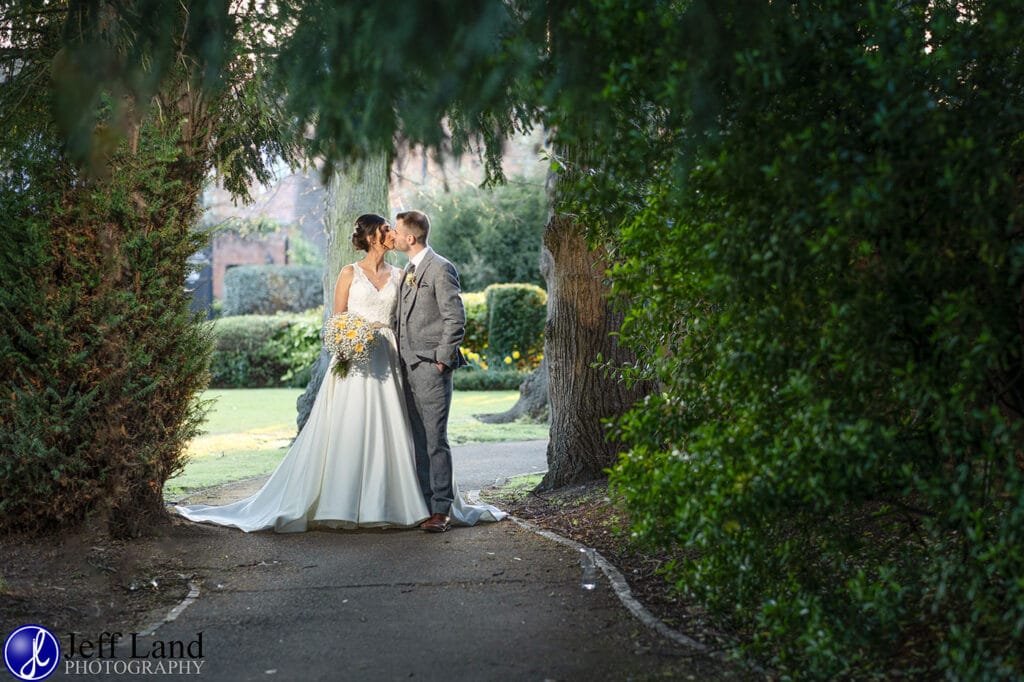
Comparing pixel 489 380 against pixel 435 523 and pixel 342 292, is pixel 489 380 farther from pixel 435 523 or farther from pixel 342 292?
pixel 435 523

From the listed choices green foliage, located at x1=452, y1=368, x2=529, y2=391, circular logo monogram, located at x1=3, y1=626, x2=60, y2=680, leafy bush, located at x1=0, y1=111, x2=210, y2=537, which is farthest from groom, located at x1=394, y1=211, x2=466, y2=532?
green foliage, located at x1=452, y1=368, x2=529, y2=391

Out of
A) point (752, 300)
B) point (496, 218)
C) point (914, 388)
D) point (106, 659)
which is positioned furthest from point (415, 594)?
point (496, 218)

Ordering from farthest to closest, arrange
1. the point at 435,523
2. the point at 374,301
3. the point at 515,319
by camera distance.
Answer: the point at 515,319, the point at 374,301, the point at 435,523

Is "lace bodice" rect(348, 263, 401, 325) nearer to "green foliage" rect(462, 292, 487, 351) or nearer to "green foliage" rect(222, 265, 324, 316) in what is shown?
"green foliage" rect(462, 292, 487, 351)

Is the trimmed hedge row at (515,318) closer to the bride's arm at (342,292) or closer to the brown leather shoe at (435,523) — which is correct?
the bride's arm at (342,292)

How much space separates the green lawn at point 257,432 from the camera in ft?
37.3

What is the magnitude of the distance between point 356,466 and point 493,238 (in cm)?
1984

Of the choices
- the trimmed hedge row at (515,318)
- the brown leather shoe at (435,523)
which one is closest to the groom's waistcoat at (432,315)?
the brown leather shoe at (435,523)

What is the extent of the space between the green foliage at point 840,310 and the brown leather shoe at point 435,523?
3.13 m

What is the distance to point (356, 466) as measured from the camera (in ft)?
24.7

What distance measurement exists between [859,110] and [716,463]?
55.7 inches

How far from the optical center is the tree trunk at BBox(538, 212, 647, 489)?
859 cm

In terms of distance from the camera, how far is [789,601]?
13.6 ft

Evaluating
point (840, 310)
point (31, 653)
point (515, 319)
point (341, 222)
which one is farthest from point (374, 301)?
point (515, 319)
